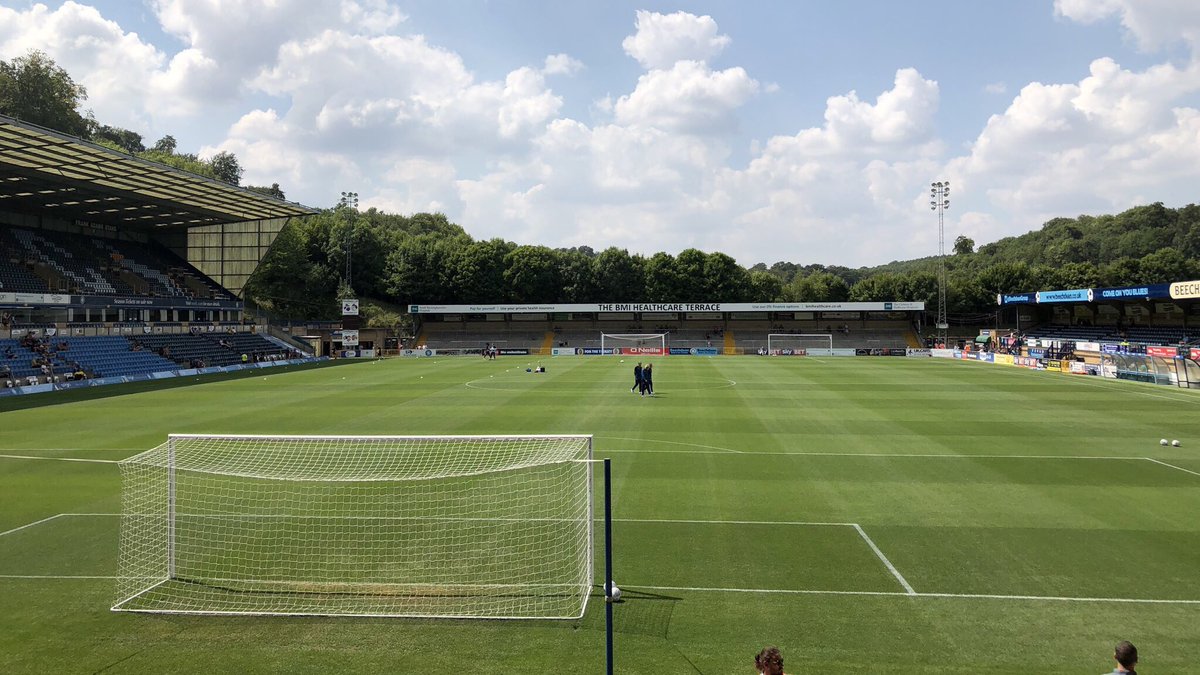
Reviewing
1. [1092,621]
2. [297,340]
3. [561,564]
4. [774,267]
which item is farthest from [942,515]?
[774,267]

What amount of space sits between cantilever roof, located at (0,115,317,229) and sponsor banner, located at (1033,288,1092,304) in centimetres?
5905

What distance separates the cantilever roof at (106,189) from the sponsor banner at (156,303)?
6.49 meters

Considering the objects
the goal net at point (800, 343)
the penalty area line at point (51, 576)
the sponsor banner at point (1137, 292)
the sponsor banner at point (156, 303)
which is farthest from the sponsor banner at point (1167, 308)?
the sponsor banner at point (156, 303)

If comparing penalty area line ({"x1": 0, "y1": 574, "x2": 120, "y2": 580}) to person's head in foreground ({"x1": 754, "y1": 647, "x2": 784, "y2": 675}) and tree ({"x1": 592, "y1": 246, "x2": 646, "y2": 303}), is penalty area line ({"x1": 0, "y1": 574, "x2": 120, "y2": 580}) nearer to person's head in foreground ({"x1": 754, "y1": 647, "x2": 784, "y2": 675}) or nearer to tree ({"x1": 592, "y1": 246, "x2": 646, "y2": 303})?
person's head in foreground ({"x1": 754, "y1": 647, "x2": 784, "y2": 675})

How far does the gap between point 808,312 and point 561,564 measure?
227 ft

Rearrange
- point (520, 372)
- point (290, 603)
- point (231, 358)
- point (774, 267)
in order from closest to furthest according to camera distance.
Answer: point (290, 603), point (520, 372), point (231, 358), point (774, 267)

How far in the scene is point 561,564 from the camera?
962 cm

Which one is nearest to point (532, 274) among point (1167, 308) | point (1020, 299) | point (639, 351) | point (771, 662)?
point (639, 351)

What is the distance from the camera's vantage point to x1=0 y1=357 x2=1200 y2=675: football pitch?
7047 mm

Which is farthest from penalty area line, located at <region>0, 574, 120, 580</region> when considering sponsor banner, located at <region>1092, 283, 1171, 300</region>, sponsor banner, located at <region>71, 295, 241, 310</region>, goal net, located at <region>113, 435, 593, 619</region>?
sponsor banner, located at <region>1092, 283, 1171, 300</region>

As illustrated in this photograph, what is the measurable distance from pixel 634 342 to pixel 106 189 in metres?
46.6

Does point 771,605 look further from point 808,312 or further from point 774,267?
point 774,267

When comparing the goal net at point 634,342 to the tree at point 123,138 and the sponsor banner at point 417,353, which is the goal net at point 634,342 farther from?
the tree at point 123,138

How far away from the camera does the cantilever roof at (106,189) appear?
30.2 m
